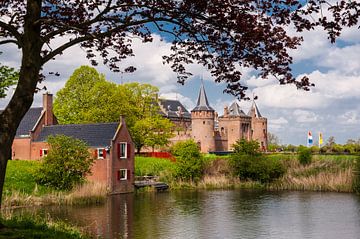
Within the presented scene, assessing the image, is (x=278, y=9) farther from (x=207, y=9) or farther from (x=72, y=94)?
(x=72, y=94)

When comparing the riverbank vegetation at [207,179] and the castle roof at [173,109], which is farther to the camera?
the castle roof at [173,109]

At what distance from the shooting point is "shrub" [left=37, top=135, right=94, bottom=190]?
26.5 meters

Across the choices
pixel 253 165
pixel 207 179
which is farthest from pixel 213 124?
pixel 253 165

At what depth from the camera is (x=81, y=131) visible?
112 ft

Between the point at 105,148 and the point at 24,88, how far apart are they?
2531 cm

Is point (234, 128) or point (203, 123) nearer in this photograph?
point (203, 123)

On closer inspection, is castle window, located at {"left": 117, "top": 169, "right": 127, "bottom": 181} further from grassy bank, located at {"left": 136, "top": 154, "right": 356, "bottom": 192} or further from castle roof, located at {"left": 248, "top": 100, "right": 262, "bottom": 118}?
castle roof, located at {"left": 248, "top": 100, "right": 262, "bottom": 118}

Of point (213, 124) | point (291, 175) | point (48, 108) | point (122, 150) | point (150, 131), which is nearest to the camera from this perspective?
point (122, 150)

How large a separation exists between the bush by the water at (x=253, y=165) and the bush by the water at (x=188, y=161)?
9.11 feet

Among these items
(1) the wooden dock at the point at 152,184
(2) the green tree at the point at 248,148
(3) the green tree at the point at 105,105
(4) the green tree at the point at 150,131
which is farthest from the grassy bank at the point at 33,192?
(4) the green tree at the point at 150,131

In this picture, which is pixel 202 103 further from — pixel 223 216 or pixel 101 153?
pixel 223 216

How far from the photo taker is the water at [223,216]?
16.4 meters

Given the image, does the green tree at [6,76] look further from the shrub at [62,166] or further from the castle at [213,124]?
the castle at [213,124]

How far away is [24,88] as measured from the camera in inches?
256
